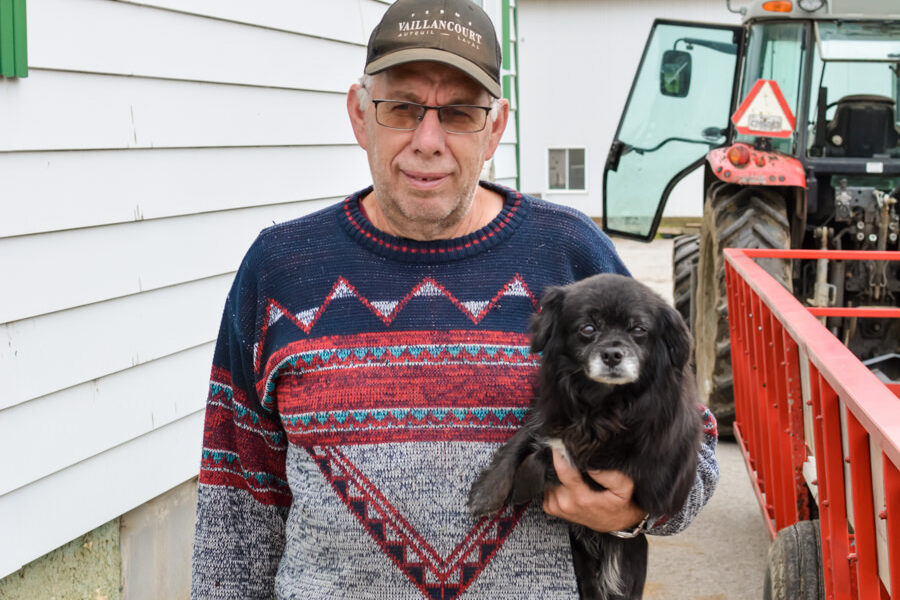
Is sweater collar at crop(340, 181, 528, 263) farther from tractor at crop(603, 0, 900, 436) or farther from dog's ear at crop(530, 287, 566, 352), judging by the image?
tractor at crop(603, 0, 900, 436)

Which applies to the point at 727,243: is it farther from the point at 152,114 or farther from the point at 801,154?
the point at 152,114

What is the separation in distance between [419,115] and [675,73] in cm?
564

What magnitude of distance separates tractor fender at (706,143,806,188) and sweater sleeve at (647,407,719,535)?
4183 mm

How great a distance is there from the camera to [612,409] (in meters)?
2.25

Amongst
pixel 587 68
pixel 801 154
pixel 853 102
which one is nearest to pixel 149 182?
pixel 801 154

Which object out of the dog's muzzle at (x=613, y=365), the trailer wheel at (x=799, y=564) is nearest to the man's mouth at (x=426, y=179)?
the dog's muzzle at (x=613, y=365)

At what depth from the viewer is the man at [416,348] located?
78.0 inches

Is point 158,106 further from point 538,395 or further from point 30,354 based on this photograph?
point 538,395

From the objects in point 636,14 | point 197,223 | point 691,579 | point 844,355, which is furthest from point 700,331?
point 636,14

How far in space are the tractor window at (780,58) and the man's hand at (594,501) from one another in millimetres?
5125

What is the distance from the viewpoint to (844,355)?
2.50 metres

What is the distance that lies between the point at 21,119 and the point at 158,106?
0.69m

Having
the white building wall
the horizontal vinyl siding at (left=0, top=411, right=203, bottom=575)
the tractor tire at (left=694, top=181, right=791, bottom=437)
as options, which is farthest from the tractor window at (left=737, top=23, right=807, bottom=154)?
the white building wall

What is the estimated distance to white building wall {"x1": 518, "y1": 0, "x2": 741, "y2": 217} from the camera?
18375 millimetres
